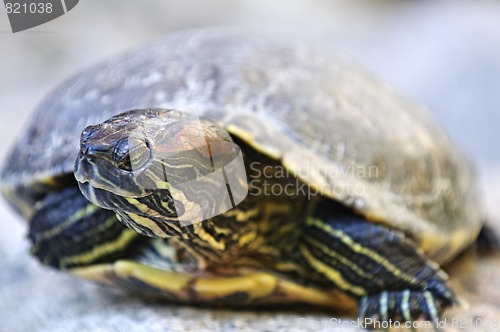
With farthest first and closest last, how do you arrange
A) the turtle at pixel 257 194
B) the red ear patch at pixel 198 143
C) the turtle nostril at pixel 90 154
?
the turtle at pixel 257 194, the red ear patch at pixel 198 143, the turtle nostril at pixel 90 154

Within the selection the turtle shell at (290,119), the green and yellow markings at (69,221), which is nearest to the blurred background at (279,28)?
the green and yellow markings at (69,221)

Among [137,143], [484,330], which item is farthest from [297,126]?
[484,330]

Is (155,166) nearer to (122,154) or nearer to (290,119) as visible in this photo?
(122,154)

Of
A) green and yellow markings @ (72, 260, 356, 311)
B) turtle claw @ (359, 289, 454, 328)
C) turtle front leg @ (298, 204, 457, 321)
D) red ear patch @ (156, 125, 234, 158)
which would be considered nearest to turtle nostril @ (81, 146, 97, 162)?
red ear patch @ (156, 125, 234, 158)

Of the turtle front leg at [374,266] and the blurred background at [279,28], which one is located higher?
the turtle front leg at [374,266]

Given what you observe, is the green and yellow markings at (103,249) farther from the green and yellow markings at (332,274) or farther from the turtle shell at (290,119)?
the green and yellow markings at (332,274)

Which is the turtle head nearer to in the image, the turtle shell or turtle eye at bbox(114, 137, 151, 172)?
turtle eye at bbox(114, 137, 151, 172)
